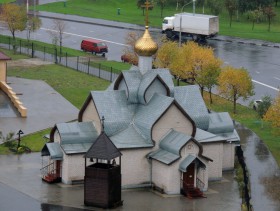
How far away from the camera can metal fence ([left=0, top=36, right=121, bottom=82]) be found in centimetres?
8056

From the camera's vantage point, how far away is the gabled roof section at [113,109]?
160 ft

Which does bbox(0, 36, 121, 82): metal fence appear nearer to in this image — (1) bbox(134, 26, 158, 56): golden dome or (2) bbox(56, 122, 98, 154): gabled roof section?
(1) bbox(134, 26, 158, 56): golden dome

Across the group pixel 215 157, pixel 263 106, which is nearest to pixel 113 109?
pixel 215 157

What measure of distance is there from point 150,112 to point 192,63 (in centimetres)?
2245

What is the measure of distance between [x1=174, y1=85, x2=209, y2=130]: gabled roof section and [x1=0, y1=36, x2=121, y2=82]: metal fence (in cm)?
2658

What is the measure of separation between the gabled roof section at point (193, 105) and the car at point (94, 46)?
132ft

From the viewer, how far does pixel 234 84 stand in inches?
2594

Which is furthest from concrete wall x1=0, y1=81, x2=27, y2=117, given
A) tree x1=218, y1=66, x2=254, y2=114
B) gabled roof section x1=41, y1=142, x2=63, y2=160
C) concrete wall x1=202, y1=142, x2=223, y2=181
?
concrete wall x1=202, y1=142, x2=223, y2=181

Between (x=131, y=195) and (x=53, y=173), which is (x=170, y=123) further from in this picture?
(x=53, y=173)

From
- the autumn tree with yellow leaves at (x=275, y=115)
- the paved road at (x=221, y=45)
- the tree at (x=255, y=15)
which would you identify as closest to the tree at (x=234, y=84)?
the paved road at (x=221, y=45)

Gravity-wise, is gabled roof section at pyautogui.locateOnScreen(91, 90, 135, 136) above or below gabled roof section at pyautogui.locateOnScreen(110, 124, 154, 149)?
above

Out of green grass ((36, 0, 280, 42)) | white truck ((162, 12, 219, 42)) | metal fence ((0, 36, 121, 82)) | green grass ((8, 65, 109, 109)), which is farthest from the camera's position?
green grass ((36, 0, 280, 42))

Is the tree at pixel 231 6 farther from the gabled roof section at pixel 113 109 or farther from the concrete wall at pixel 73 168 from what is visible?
the concrete wall at pixel 73 168

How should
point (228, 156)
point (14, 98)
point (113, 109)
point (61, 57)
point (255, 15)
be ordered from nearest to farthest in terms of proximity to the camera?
1. point (113, 109)
2. point (228, 156)
3. point (14, 98)
4. point (61, 57)
5. point (255, 15)
